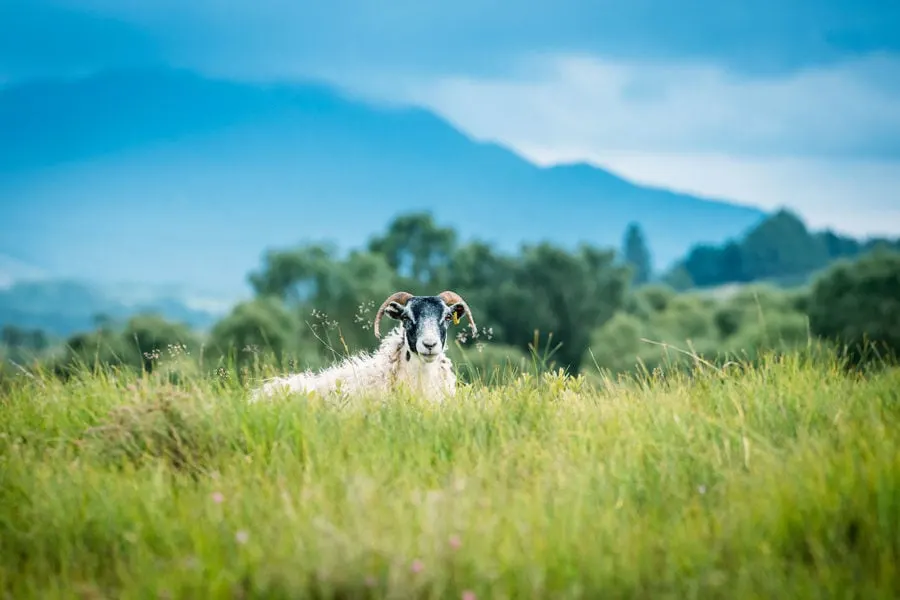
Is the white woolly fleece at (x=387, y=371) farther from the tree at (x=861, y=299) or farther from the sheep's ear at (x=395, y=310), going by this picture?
the tree at (x=861, y=299)

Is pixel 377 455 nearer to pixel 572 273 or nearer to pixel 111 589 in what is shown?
pixel 111 589

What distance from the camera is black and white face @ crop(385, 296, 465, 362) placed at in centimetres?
1260

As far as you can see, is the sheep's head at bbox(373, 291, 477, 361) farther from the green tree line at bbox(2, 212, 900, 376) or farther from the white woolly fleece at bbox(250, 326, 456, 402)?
the green tree line at bbox(2, 212, 900, 376)

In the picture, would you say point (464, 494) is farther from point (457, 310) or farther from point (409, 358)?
point (457, 310)

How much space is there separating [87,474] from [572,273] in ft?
309

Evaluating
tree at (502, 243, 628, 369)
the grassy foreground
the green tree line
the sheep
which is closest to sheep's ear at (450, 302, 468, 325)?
the sheep

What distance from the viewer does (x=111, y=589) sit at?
592 cm

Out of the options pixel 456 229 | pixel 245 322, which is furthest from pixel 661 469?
pixel 456 229

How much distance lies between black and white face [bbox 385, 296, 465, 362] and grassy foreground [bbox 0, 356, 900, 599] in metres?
3.28

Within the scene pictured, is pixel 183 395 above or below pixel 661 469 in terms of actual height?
above

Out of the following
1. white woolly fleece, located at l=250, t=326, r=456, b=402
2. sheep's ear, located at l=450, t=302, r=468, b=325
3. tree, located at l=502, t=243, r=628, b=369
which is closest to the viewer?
white woolly fleece, located at l=250, t=326, r=456, b=402

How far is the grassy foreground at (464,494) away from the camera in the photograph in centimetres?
565

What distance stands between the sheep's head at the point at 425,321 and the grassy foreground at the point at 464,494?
329cm

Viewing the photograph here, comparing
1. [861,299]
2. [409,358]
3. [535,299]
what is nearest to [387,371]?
[409,358]
